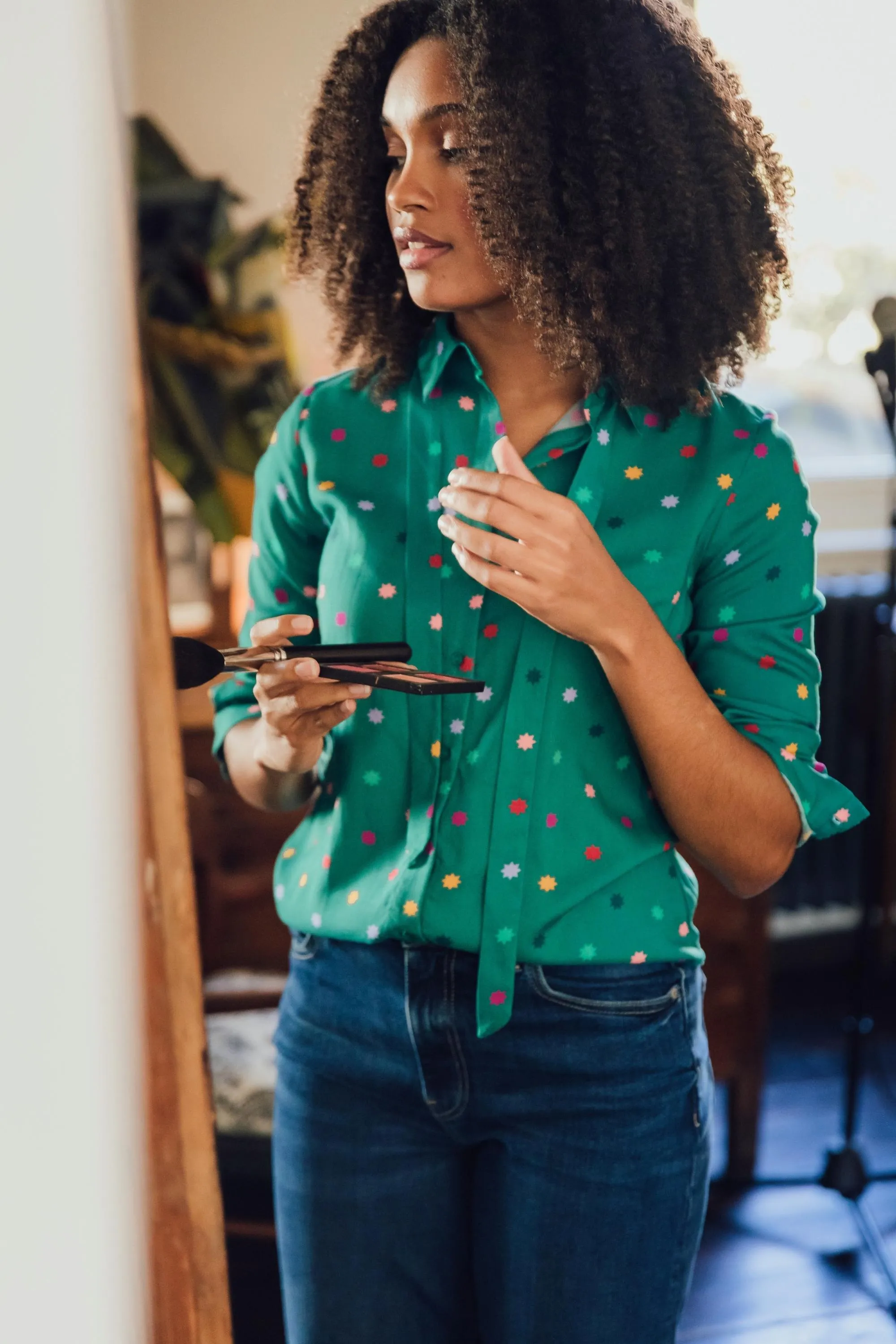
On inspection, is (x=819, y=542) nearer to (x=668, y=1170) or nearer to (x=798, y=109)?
(x=798, y=109)

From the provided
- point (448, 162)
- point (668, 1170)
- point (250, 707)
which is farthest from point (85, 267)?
point (668, 1170)

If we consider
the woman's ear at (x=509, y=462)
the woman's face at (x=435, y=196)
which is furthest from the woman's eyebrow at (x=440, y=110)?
the woman's ear at (x=509, y=462)

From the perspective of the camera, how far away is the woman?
0.80m

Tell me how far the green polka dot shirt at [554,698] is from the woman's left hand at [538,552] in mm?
67

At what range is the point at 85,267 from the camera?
55 cm

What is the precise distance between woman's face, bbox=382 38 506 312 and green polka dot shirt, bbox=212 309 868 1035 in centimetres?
7

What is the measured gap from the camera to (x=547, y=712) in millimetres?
820

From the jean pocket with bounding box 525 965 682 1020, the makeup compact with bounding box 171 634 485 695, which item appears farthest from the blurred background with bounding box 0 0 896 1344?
the jean pocket with bounding box 525 965 682 1020

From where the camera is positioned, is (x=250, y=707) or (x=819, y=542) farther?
(x=819, y=542)

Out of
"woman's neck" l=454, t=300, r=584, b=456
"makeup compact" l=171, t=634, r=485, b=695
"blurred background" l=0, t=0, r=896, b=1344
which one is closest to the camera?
"blurred background" l=0, t=0, r=896, b=1344

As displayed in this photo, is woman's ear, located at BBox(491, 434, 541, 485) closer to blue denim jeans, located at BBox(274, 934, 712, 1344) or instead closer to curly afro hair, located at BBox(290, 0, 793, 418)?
curly afro hair, located at BBox(290, 0, 793, 418)

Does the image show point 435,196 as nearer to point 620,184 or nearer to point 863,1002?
point 620,184

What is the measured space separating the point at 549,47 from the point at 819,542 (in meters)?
1.98

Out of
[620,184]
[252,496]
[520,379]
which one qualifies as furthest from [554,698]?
[252,496]
